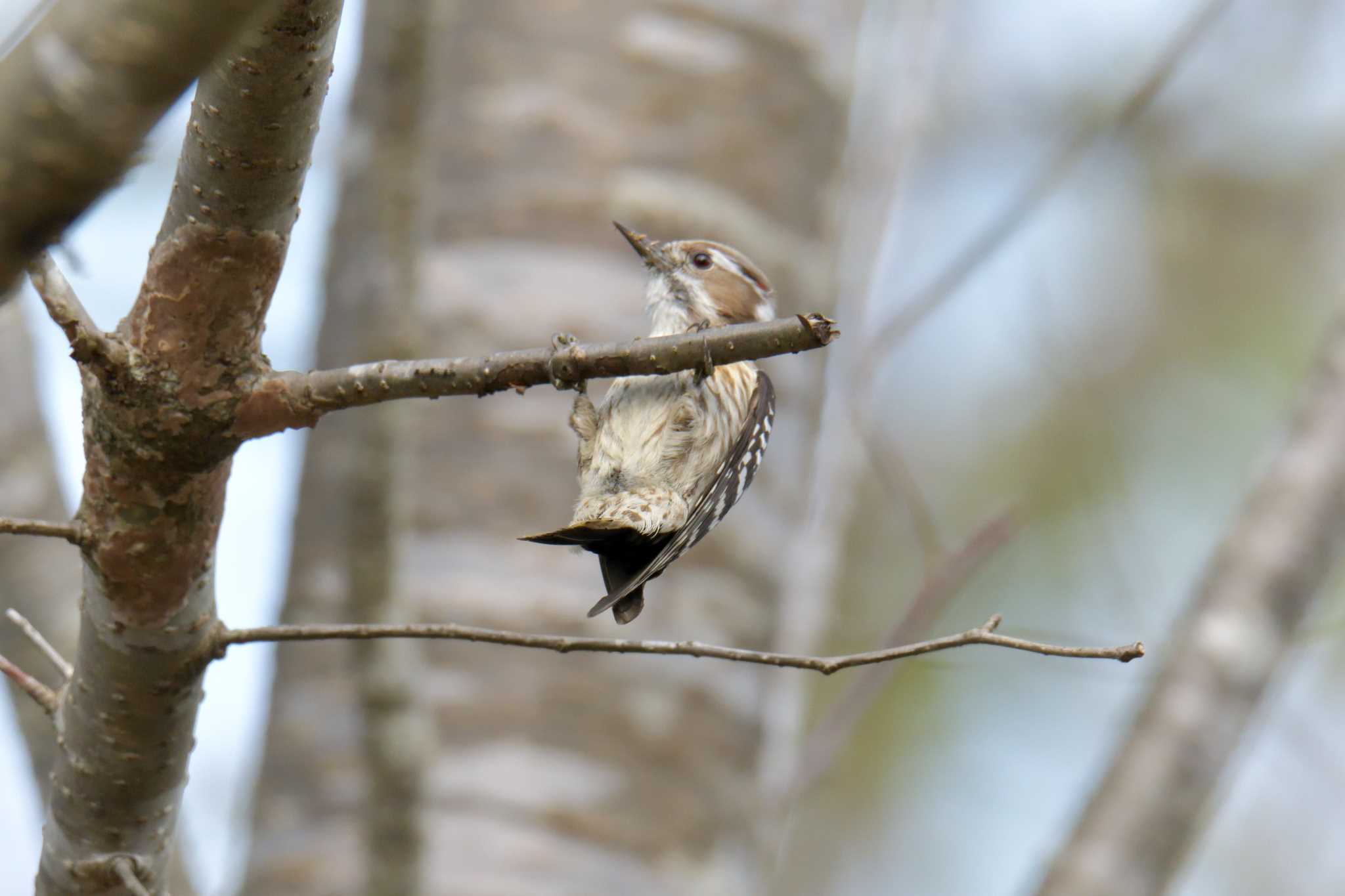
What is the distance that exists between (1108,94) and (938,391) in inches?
137

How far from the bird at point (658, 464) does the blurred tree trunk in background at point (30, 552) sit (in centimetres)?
235

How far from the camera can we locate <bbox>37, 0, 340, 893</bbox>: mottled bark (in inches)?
73.4

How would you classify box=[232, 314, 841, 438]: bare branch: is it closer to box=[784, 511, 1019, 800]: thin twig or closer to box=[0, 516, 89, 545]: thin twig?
box=[0, 516, 89, 545]: thin twig

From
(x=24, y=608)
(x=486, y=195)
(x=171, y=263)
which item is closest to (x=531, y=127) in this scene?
(x=486, y=195)

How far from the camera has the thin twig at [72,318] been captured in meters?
1.76

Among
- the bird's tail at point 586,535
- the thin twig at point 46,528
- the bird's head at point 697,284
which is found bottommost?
the bird's tail at point 586,535

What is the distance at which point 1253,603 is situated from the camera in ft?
15.3

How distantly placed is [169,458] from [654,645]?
27.1 inches

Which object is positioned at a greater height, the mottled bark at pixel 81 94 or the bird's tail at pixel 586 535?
the mottled bark at pixel 81 94

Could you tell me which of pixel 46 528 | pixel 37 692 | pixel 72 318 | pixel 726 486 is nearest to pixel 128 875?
pixel 37 692

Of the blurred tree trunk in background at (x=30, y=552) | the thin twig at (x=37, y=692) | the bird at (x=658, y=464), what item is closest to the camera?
the thin twig at (x=37, y=692)

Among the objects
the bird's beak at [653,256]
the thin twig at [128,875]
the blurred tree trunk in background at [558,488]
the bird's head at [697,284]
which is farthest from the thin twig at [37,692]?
the bird's beak at [653,256]

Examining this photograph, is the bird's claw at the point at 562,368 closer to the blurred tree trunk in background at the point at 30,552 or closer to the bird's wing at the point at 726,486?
the bird's wing at the point at 726,486

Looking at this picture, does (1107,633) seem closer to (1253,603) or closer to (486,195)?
(1253,603)
